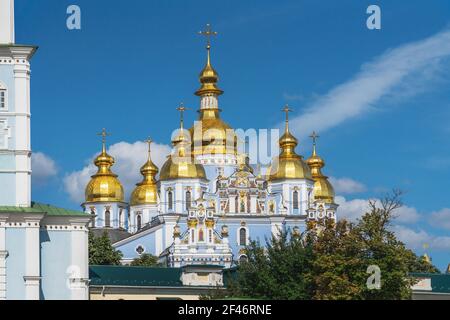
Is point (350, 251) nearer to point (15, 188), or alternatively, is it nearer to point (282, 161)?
point (15, 188)

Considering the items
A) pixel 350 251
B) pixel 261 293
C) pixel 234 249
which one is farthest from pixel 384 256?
pixel 234 249

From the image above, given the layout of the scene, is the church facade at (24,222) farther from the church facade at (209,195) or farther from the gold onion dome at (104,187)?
the gold onion dome at (104,187)

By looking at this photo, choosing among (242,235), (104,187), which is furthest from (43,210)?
(104,187)

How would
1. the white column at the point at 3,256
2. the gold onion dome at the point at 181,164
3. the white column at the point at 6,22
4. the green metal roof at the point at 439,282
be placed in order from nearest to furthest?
1. the white column at the point at 3,256
2. the white column at the point at 6,22
3. the green metal roof at the point at 439,282
4. the gold onion dome at the point at 181,164

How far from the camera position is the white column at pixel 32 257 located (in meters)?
35.6

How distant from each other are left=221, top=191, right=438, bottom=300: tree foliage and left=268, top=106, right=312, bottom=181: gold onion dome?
44436 mm

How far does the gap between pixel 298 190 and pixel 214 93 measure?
29.8 feet

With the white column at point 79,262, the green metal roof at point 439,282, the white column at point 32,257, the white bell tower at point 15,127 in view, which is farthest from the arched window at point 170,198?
the white column at point 32,257

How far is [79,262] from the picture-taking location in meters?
37.3

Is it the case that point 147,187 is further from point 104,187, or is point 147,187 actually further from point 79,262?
point 79,262

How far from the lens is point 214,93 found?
8962cm

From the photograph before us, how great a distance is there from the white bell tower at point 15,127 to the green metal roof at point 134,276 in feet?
27.3

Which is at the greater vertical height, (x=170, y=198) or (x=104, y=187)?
(x=104, y=187)

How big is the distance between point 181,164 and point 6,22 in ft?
163
